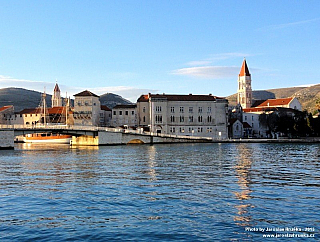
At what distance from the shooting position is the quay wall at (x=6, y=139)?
66.2 m

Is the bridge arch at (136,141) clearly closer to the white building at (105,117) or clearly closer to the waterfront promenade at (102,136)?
the waterfront promenade at (102,136)

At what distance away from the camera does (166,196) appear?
732 inches

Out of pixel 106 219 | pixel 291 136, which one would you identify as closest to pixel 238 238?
pixel 106 219

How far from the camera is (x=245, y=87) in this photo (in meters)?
162

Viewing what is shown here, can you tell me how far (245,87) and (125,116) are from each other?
246ft

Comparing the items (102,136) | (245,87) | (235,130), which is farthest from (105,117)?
(245,87)

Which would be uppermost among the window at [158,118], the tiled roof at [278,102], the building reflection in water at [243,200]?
the tiled roof at [278,102]

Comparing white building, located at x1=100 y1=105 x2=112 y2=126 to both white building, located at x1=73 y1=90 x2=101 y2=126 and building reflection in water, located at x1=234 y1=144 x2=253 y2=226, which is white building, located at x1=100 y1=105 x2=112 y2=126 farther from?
building reflection in water, located at x1=234 y1=144 x2=253 y2=226

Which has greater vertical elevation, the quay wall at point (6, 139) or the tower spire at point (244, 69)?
the tower spire at point (244, 69)

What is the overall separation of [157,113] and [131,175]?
233ft

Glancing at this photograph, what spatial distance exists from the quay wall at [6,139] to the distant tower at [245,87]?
368 ft

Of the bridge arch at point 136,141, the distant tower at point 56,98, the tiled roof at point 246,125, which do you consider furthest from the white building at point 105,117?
the distant tower at point 56,98

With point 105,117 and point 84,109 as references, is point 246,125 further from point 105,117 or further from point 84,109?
point 84,109

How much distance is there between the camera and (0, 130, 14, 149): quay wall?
6625 centimetres
